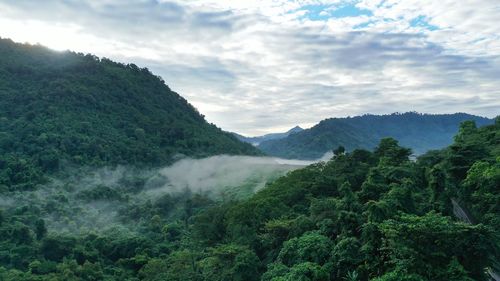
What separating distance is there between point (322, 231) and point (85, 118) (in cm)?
7423

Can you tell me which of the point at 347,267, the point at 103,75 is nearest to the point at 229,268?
the point at 347,267

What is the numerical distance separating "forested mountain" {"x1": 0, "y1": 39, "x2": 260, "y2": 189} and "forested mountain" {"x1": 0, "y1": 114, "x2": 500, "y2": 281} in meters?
12.9

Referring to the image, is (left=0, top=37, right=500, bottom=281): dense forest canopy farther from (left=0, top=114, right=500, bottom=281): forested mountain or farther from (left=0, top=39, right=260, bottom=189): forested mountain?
(left=0, top=39, right=260, bottom=189): forested mountain

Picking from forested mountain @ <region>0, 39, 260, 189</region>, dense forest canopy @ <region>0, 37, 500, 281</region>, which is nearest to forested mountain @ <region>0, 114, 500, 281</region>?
dense forest canopy @ <region>0, 37, 500, 281</region>

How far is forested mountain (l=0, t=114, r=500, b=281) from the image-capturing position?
21.2 m

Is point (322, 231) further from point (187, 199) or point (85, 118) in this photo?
point (85, 118)

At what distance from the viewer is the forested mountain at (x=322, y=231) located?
834 inches

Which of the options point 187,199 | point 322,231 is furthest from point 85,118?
point 322,231

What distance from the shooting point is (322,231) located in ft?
98.7

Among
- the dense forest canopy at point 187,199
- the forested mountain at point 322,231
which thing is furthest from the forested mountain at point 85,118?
the forested mountain at point 322,231

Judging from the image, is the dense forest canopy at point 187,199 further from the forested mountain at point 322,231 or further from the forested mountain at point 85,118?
the forested mountain at point 85,118

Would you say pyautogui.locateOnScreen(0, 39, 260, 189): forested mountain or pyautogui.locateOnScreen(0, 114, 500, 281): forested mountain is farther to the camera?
pyautogui.locateOnScreen(0, 39, 260, 189): forested mountain

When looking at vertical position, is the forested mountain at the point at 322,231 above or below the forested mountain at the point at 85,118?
below

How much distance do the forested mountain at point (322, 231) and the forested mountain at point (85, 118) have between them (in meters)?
12.9
